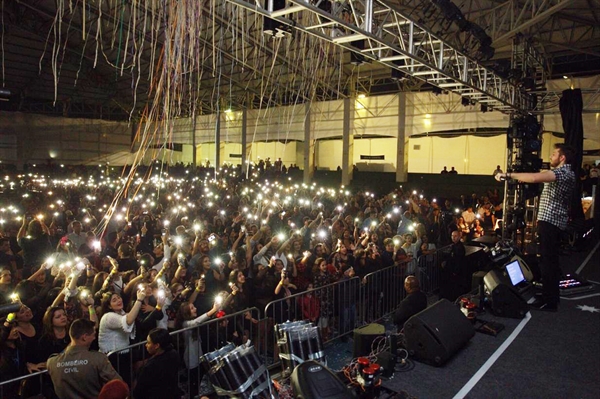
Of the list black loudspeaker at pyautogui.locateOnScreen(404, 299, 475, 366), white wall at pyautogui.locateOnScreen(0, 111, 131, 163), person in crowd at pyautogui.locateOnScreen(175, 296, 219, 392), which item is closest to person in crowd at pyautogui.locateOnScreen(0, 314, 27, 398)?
person in crowd at pyautogui.locateOnScreen(175, 296, 219, 392)

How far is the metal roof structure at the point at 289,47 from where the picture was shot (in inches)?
195

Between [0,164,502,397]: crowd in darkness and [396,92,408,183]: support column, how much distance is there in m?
5.90

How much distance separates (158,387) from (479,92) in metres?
7.84

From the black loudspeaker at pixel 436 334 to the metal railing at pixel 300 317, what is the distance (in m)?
1.21

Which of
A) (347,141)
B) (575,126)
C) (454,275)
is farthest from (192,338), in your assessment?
(347,141)

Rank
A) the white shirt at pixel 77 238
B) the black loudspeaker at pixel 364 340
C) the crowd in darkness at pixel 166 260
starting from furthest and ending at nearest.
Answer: the white shirt at pixel 77 238
the black loudspeaker at pixel 364 340
the crowd in darkness at pixel 166 260

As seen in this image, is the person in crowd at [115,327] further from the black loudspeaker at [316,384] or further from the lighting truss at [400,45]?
the lighting truss at [400,45]

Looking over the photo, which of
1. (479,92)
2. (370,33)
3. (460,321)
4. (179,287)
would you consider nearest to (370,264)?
(460,321)

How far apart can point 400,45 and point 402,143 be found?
11889 mm

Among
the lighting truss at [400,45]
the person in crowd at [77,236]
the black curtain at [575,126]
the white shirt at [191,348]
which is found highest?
the lighting truss at [400,45]

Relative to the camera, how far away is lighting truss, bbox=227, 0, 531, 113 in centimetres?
473

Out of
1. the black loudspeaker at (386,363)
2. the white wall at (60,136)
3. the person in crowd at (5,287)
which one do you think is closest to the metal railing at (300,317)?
the black loudspeaker at (386,363)

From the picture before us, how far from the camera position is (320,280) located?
5.36 meters

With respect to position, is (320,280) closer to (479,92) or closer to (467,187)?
(479,92)
